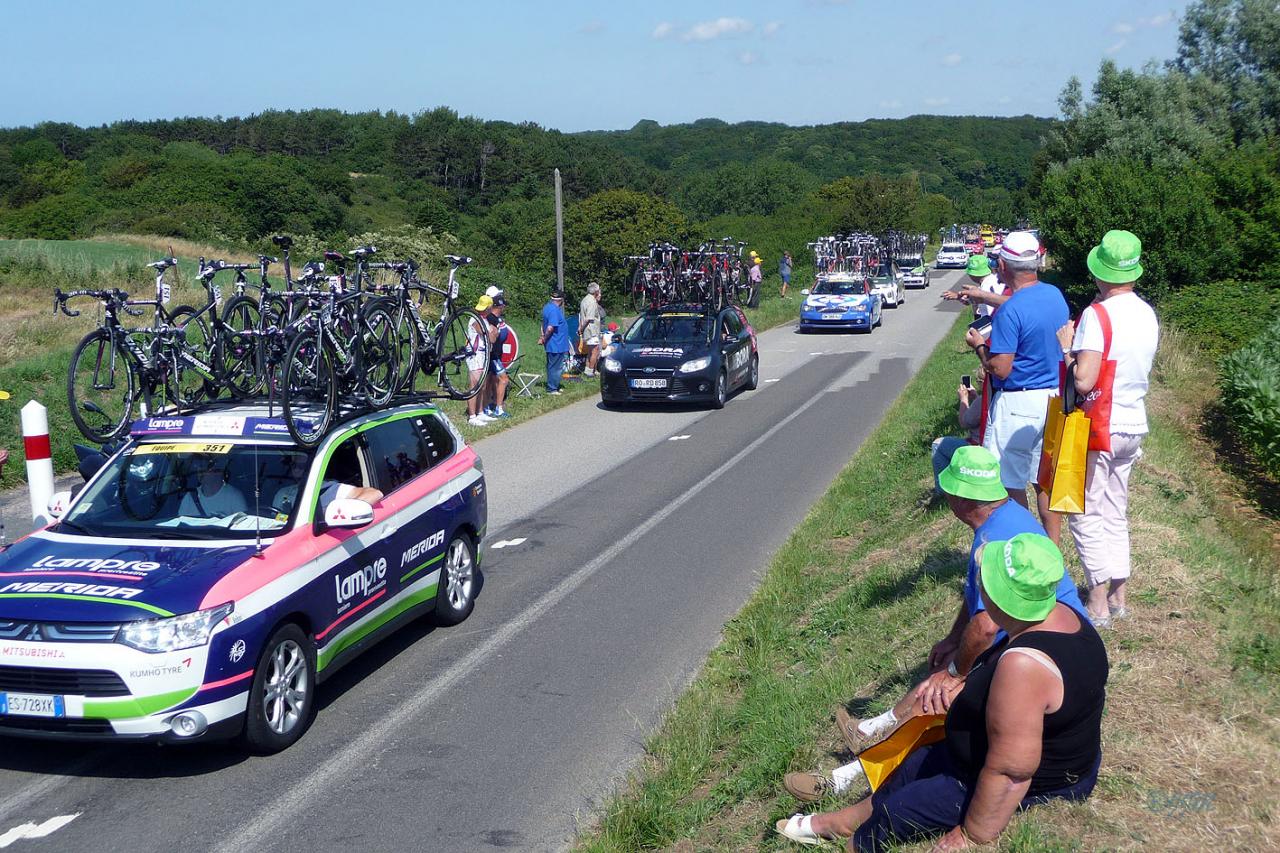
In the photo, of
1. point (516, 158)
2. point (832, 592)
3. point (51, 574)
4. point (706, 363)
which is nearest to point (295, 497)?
point (51, 574)

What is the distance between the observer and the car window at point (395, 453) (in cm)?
773

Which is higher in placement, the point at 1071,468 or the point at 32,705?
the point at 1071,468

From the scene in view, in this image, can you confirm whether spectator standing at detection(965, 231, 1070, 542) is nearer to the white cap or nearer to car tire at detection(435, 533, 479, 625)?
the white cap

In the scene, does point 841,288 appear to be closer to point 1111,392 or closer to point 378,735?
point 1111,392

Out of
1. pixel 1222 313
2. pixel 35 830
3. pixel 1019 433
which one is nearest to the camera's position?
pixel 35 830

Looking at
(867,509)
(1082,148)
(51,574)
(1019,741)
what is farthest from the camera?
(1082,148)

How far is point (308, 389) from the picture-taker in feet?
27.0

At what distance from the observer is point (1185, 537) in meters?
8.26

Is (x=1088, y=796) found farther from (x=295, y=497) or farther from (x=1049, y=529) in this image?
(x=295, y=497)

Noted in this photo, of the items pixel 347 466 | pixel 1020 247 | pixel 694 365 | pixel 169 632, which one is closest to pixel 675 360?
pixel 694 365

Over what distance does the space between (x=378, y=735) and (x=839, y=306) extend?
28.4 metres

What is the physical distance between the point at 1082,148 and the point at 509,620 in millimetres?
37626

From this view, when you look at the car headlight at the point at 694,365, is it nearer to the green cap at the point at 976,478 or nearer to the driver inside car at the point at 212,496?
the driver inside car at the point at 212,496

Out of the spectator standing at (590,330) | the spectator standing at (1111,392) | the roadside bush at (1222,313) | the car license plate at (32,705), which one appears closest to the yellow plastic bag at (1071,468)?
the spectator standing at (1111,392)
